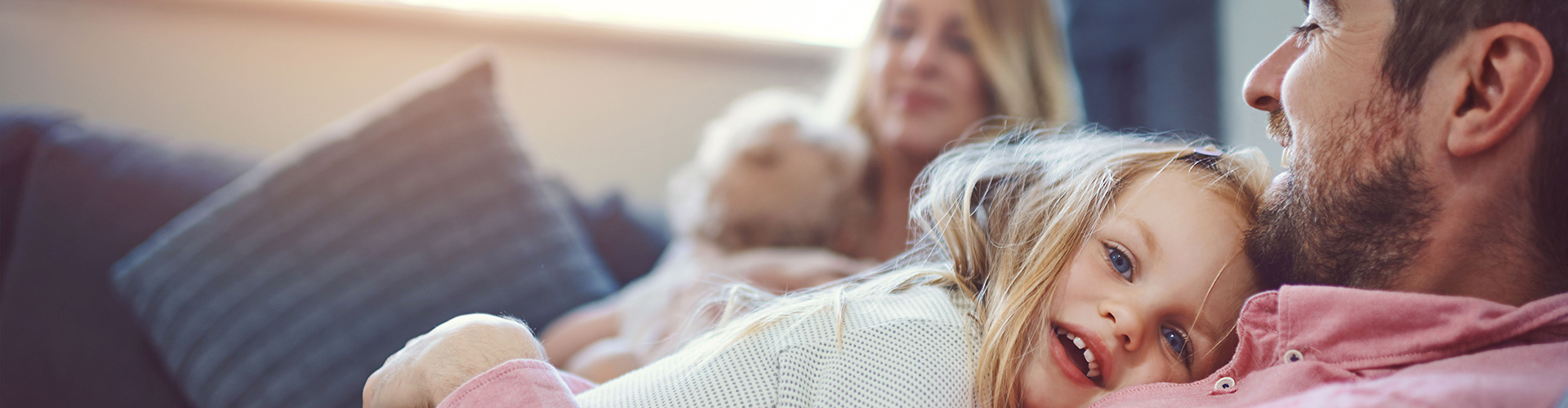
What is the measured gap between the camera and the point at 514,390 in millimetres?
578

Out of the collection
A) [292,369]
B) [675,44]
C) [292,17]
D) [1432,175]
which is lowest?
[292,369]

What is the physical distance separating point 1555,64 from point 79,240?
1445mm

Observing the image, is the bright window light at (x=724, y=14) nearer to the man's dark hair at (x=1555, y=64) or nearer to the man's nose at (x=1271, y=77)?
the man's nose at (x=1271, y=77)

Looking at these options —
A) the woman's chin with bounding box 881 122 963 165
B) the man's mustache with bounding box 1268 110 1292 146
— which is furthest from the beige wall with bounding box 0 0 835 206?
the man's mustache with bounding box 1268 110 1292 146

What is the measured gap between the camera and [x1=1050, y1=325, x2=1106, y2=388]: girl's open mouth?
2.10 ft

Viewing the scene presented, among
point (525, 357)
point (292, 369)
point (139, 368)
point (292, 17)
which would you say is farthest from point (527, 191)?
point (292, 17)

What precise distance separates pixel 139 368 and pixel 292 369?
18 cm

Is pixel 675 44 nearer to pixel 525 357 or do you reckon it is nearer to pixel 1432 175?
pixel 525 357

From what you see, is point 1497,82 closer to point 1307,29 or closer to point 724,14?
point 1307,29

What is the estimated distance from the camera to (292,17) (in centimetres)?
171

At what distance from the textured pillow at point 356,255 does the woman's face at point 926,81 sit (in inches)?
20.9

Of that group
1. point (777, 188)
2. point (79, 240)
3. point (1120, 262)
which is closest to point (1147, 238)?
point (1120, 262)

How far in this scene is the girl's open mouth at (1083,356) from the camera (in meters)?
0.64

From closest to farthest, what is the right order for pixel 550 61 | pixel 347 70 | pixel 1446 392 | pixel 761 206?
pixel 1446 392 < pixel 761 206 < pixel 347 70 < pixel 550 61
